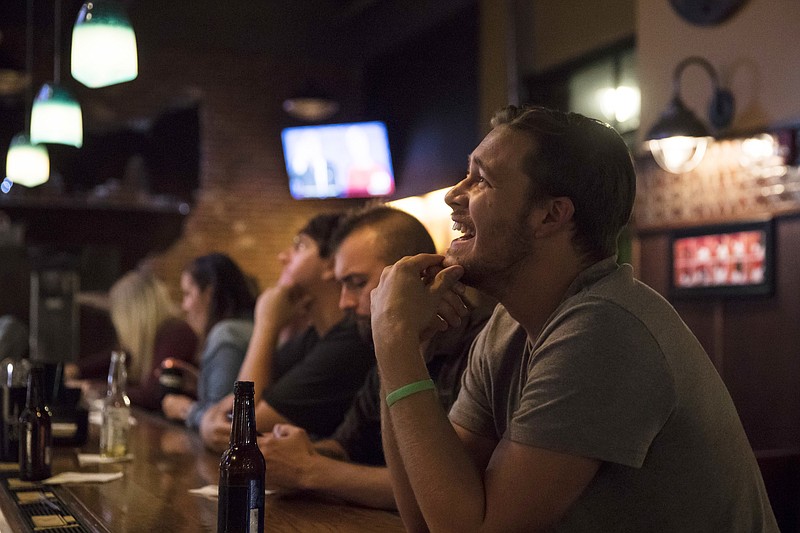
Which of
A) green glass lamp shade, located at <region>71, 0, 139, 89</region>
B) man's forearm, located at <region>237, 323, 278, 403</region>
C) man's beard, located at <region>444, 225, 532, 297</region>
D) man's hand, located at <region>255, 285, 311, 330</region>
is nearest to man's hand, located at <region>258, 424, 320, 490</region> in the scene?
man's beard, located at <region>444, 225, 532, 297</region>

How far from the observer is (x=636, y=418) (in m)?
1.33

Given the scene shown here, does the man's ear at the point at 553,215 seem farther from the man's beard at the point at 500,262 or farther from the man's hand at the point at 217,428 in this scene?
the man's hand at the point at 217,428

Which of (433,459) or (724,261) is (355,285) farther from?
(724,261)

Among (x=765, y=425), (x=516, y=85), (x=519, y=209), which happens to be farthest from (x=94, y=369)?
(x=519, y=209)

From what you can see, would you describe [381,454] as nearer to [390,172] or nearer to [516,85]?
[516,85]

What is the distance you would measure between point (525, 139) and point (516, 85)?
5.16m

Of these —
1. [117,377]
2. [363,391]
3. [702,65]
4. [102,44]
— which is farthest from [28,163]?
[702,65]

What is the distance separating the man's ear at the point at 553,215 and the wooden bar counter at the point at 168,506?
2.11ft

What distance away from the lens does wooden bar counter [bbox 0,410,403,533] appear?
179 centimetres

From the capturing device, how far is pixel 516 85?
654 cm

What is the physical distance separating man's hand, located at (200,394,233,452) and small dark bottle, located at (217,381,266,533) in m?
1.06

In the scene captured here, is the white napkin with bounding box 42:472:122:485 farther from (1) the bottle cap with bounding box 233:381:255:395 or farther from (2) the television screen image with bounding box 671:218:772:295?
(2) the television screen image with bounding box 671:218:772:295

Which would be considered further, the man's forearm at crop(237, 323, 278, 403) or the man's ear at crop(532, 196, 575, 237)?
the man's forearm at crop(237, 323, 278, 403)

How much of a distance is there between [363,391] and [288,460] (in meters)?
0.39
